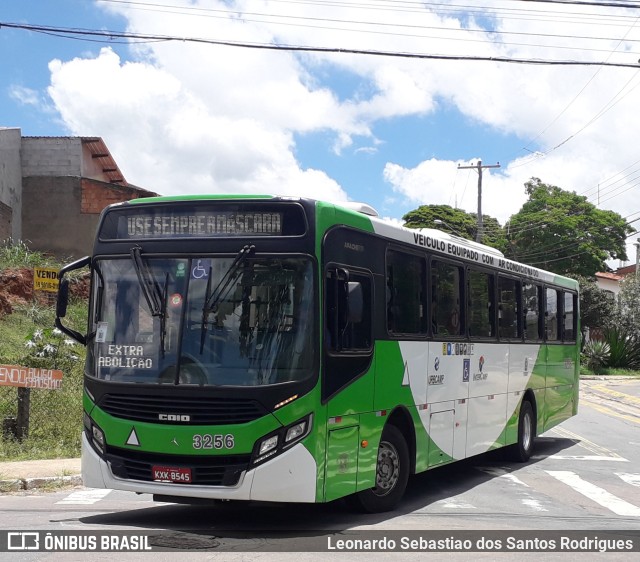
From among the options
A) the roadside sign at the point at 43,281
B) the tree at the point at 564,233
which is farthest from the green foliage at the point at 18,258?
the tree at the point at 564,233

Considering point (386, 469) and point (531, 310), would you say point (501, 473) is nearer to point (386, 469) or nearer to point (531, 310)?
point (531, 310)

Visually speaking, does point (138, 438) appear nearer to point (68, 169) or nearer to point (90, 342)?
point (90, 342)

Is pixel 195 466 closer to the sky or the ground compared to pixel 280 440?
closer to the ground

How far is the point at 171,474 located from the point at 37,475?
13.7 ft

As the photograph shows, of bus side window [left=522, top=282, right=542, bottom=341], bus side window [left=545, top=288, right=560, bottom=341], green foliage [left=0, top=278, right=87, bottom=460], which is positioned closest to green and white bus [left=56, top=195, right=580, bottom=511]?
bus side window [left=522, top=282, right=542, bottom=341]

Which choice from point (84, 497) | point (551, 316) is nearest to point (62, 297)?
point (84, 497)

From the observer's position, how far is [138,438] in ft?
26.9

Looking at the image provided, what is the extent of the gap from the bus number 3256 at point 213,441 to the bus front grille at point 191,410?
0.38ft

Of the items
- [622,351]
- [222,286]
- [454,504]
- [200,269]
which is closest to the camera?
[222,286]

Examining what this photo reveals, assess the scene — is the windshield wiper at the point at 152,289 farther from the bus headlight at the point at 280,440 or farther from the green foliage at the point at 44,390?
the green foliage at the point at 44,390

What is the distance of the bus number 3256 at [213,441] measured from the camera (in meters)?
7.88

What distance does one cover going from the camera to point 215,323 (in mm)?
8094

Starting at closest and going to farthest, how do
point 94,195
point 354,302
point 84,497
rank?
point 354,302 < point 84,497 < point 94,195

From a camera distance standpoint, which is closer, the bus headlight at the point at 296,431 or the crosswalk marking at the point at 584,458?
the bus headlight at the point at 296,431
